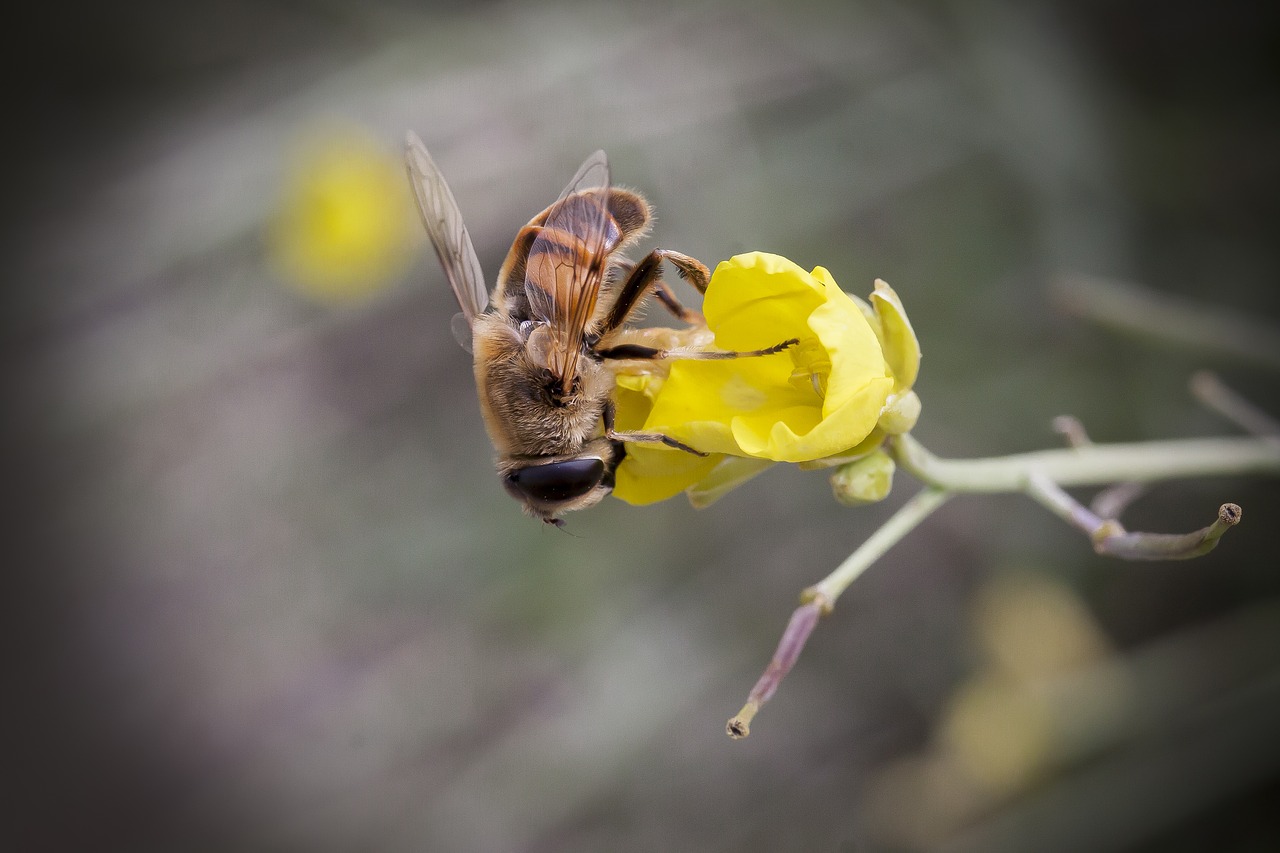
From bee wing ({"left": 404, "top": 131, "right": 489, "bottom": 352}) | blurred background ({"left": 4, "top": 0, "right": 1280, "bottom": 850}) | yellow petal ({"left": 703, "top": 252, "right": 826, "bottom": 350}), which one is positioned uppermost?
bee wing ({"left": 404, "top": 131, "right": 489, "bottom": 352})

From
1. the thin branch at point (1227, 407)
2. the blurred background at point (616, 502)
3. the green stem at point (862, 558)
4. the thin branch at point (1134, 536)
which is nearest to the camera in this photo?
the thin branch at point (1134, 536)

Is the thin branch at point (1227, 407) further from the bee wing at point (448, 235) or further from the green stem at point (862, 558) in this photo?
the bee wing at point (448, 235)

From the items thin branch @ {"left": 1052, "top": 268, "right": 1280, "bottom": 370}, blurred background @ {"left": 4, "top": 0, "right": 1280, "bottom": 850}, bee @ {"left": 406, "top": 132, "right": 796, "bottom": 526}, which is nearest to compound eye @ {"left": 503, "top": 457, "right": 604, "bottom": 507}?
bee @ {"left": 406, "top": 132, "right": 796, "bottom": 526}

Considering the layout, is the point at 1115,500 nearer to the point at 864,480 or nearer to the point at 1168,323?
the point at 864,480

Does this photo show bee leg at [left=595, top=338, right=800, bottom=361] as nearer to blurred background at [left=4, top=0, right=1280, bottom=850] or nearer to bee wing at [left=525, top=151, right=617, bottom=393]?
bee wing at [left=525, top=151, right=617, bottom=393]

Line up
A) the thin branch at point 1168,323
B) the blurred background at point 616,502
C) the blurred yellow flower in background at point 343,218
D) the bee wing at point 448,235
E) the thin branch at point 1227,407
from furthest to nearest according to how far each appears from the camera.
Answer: the blurred yellow flower in background at point 343,218, the blurred background at point 616,502, the thin branch at point 1168,323, the thin branch at point 1227,407, the bee wing at point 448,235

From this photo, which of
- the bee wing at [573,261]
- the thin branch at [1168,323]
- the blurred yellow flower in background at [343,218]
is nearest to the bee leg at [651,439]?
the bee wing at [573,261]
